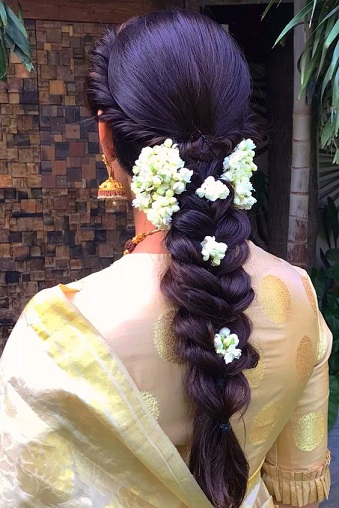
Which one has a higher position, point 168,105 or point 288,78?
point 288,78

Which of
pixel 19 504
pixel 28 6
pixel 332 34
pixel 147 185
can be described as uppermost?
pixel 28 6

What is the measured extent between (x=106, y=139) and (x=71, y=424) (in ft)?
1.25

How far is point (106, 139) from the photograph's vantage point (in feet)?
2.61

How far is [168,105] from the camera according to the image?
71cm

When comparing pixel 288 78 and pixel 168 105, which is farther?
pixel 288 78

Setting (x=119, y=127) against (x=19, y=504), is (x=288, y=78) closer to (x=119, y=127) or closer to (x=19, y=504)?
(x=119, y=127)

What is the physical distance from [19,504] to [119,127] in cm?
51

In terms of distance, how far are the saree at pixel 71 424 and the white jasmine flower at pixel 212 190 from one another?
0.69 ft

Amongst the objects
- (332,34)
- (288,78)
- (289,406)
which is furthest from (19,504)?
(288,78)

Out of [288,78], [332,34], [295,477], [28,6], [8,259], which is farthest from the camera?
[288,78]

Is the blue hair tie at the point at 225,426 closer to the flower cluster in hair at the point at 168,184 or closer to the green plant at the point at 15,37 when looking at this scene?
the flower cluster in hair at the point at 168,184

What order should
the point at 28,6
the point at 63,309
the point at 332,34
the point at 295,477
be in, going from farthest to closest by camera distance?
1. the point at 28,6
2. the point at 332,34
3. the point at 295,477
4. the point at 63,309

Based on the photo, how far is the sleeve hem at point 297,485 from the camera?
3.22 feet

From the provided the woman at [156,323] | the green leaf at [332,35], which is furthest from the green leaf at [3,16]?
the woman at [156,323]
